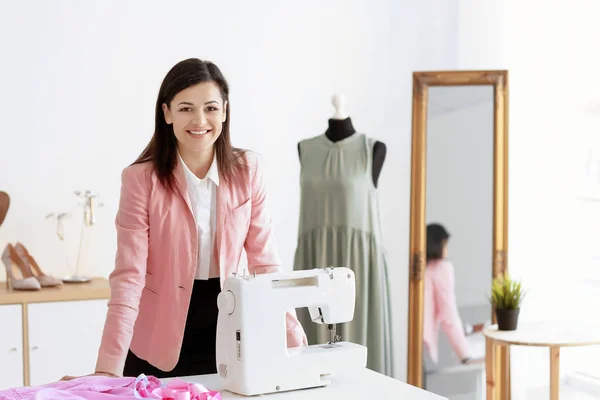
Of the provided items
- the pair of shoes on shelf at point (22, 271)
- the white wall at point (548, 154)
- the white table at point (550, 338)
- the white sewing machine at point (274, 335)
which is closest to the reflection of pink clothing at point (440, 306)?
the white wall at point (548, 154)

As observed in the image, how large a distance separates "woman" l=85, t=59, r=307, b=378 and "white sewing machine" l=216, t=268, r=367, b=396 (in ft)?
0.65

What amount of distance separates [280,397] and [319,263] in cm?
165

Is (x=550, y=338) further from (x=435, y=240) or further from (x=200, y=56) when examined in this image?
(x=200, y=56)

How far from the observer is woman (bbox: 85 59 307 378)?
2188mm

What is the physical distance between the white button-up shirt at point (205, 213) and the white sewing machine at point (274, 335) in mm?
260

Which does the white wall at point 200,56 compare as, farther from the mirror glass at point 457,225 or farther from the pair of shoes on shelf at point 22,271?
the mirror glass at point 457,225

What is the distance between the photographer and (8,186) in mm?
4043

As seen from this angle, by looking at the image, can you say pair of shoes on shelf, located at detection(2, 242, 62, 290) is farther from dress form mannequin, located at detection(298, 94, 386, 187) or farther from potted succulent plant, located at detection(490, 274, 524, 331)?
potted succulent plant, located at detection(490, 274, 524, 331)

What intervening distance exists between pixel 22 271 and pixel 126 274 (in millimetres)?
1949

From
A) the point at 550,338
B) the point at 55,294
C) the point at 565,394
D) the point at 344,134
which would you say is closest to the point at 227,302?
the point at 344,134

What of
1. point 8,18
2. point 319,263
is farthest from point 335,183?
point 8,18

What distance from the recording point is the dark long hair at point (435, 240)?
4.18 meters

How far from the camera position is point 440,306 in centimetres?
420

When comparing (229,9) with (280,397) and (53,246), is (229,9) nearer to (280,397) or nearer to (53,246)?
(53,246)
